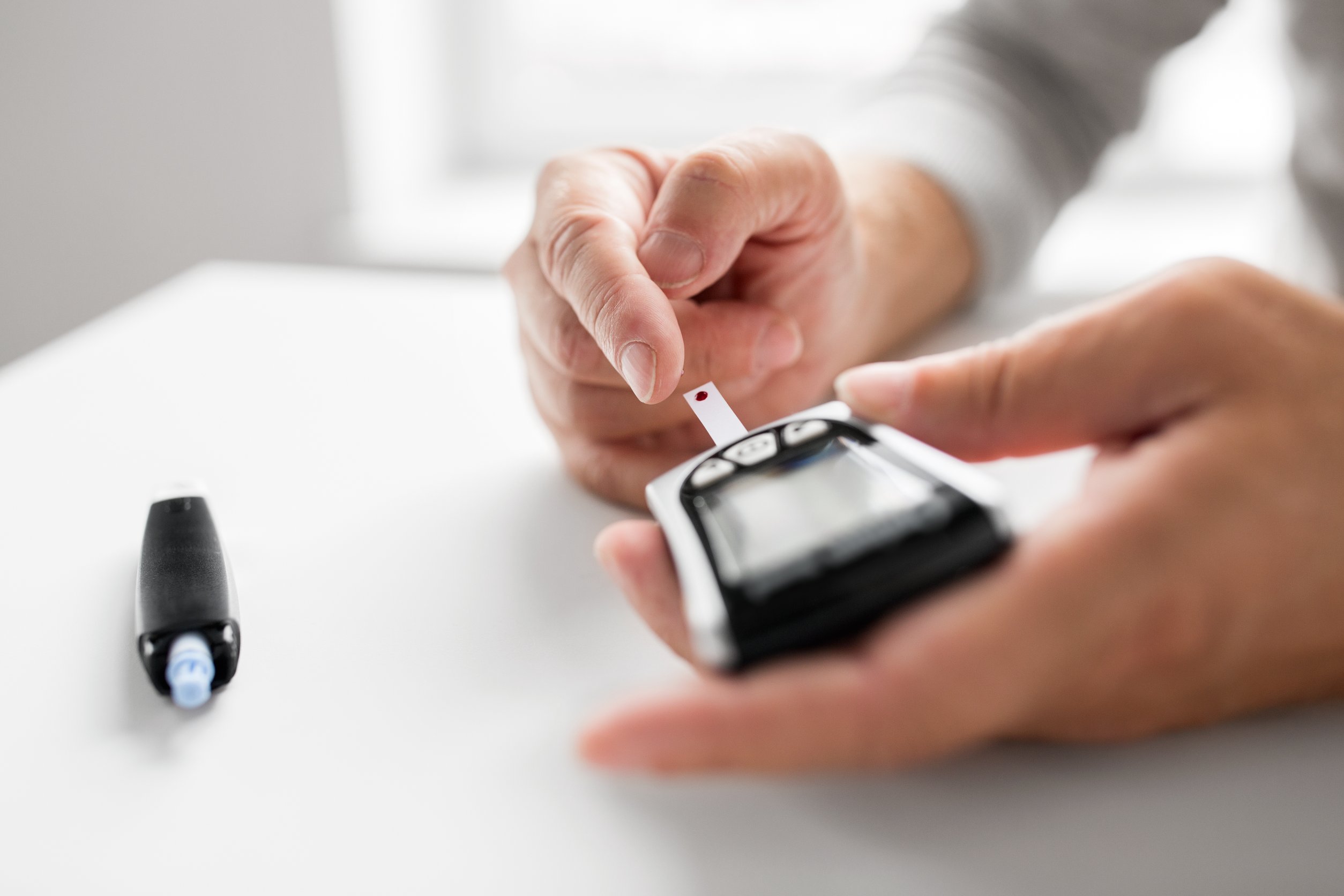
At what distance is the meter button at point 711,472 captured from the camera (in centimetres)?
35

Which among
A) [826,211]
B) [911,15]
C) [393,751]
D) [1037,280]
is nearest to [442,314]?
[826,211]

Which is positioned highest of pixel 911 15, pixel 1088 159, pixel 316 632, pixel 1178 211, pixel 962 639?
pixel 911 15

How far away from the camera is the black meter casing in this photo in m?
0.25

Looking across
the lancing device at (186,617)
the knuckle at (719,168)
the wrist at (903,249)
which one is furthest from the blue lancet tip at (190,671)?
the wrist at (903,249)

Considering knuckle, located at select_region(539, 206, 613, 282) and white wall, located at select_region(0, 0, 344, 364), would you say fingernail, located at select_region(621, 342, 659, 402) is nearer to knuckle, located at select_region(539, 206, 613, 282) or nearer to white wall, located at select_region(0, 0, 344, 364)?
knuckle, located at select_region(539, 206, 613, 282)

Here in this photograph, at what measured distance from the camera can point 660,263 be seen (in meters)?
0.46

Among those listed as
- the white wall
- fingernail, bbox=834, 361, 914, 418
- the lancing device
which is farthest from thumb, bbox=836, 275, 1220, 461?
the white wall

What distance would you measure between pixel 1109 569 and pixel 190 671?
30 centimetres

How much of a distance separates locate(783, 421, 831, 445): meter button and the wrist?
0.86 ft

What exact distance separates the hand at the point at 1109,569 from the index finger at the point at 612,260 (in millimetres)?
93

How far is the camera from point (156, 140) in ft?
4.57

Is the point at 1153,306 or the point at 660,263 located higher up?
the point at 660,263

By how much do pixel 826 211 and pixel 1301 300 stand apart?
262mm

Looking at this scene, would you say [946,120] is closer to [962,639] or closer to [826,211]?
[826,211]
